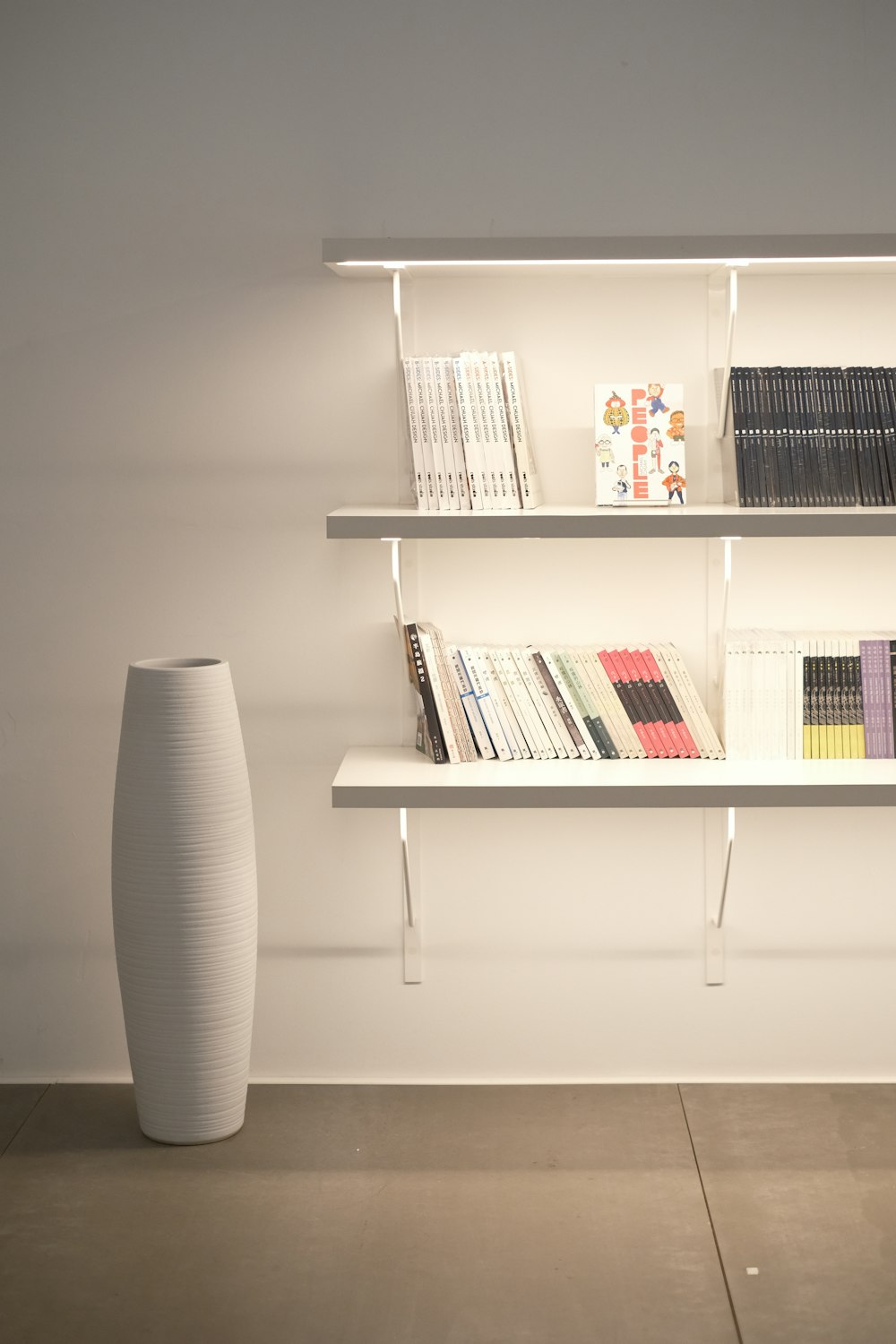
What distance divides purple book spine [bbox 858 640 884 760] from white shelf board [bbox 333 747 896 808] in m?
0.11

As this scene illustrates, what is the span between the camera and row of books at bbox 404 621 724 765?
275 centimetres

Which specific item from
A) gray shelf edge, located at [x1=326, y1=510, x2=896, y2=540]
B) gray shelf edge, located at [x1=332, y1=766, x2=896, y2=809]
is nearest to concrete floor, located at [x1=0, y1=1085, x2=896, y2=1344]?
gray shelf edge, located at [x1=332, y1=766, x2=896, y2=809]

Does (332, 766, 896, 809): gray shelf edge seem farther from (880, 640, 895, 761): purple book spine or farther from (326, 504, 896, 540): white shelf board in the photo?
(326, 504, 896, 540): white shelf board

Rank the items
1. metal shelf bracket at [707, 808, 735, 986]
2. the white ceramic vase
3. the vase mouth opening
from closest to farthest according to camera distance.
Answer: the white ceramic vase, the vase mouth opening, metal shelf bracket at [707, 808, 735, 986]

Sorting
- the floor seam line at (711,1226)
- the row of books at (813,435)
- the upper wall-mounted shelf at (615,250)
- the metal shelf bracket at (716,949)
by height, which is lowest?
the floor seam line at (711,1226)

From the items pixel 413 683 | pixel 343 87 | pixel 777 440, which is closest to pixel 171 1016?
pixel 413 683

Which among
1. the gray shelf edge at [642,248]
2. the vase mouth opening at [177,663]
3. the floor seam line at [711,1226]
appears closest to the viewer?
the floor seam line at [711,1226]

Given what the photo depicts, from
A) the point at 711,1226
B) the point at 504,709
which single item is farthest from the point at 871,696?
the point at 711,1226

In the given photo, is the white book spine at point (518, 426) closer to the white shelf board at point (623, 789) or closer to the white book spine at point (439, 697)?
the white book spine at point (439, 697)

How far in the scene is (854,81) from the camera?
9.06 feet

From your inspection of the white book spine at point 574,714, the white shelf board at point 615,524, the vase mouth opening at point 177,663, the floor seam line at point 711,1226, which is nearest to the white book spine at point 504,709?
the white book spine at point 574,714

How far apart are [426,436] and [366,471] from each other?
0.89 feet

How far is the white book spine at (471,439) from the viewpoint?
2.65m

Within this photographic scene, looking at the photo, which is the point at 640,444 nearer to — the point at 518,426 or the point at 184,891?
the point at 518,426
